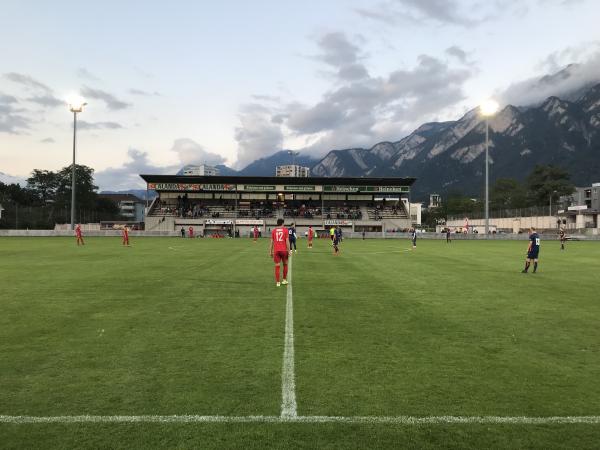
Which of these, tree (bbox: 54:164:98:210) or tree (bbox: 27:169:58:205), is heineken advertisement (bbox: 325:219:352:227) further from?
tree (bbox: 27:169:58:205)

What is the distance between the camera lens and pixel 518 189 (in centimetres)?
13462

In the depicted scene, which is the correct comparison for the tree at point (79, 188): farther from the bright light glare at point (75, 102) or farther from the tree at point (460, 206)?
the tree at point (460, 206)

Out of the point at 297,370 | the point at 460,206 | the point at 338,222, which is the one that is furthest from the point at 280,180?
the point at 460,206

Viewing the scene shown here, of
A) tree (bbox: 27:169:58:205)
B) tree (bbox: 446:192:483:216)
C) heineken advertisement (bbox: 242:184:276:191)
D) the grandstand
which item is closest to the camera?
the grandstand

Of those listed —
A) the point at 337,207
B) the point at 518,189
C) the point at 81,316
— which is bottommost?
the point at 81,316

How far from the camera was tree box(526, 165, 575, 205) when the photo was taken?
358 ft

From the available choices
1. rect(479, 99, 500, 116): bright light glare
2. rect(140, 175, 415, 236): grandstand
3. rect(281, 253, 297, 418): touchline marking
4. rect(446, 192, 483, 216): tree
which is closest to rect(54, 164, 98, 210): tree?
rect(140, 175, 415, 236): grandstand

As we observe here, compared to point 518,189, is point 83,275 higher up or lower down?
lower down

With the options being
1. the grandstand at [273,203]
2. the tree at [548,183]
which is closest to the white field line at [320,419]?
the grandstand at [273,203]

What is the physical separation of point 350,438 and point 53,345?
15.6 feet

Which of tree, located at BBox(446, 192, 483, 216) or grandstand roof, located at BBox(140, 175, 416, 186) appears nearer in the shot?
grandstand roof, located at BBox(140, 175, 416, 186)

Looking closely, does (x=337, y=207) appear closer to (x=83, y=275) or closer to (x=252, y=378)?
(x=83, y=275)

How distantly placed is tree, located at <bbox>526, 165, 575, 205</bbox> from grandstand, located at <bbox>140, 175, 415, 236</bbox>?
52423mm

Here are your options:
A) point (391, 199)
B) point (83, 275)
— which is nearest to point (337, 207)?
point (391, 199)
